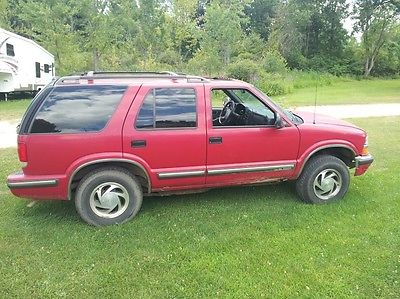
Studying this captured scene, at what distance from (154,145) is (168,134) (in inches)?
8.2

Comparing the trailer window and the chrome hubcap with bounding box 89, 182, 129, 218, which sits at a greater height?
the trailer window

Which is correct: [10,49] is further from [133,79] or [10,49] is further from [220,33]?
[133,79]

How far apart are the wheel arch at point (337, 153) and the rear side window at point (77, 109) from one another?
2.51m

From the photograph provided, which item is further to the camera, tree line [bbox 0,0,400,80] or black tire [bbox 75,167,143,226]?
tree line [bbox 0,0,400,80]

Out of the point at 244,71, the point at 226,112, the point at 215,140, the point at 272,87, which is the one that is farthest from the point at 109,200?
the point at 244,71

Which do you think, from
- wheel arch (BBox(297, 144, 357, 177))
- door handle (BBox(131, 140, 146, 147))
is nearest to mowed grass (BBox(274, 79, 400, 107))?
wheel arch (BBox(297, 144, 357, 177))

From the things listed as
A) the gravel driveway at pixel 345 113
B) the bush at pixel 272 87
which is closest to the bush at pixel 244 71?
the bush at pixel 272 87

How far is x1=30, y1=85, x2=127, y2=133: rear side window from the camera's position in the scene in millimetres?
4012

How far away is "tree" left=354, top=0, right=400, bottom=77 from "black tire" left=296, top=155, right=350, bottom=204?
121 ft

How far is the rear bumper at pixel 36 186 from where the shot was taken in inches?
159

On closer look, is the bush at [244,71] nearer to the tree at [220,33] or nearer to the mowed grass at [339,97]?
the tree at [220,33]

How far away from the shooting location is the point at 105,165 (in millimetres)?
4297

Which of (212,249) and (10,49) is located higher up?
(10,49)

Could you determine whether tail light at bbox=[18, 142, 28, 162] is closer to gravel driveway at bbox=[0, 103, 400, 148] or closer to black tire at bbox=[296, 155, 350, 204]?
black tire at bbox=[296, 155, 350, 204]
